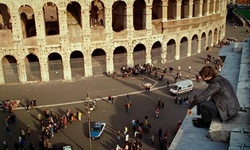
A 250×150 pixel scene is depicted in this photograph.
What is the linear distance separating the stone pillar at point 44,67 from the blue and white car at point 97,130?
13.9 m

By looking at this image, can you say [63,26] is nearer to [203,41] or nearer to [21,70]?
[21,70]

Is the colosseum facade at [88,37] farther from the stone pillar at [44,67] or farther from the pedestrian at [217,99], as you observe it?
the pedestrian at [217,99]

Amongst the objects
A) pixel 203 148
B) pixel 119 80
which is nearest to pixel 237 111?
pixel 203 148

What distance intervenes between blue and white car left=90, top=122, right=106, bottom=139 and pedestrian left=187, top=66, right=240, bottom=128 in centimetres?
1750

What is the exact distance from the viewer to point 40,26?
1403 inches

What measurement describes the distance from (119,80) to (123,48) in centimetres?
568

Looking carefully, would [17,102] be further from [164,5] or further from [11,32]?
[164,5]

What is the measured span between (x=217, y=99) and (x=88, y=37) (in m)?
31.4

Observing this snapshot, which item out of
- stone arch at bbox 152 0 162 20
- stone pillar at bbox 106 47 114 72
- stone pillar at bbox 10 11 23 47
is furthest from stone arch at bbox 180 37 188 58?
stone pillar at bbox 10 11 23 47

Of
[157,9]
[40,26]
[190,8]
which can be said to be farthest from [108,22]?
[190,8]

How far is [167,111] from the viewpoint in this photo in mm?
28688

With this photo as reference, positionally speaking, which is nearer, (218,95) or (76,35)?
(218,95)

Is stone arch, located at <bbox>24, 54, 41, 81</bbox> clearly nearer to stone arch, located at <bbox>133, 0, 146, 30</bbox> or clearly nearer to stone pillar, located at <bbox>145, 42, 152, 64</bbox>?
stone pillar, located at <bbox>145, 42, 152, 64</bbox>

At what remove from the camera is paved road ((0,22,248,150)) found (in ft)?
80.1
